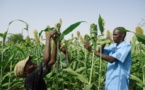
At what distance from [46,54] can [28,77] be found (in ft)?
1.00

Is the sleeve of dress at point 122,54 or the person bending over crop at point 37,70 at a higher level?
the sleeve of dress at point 122,54

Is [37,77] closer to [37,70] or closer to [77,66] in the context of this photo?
[37,70]

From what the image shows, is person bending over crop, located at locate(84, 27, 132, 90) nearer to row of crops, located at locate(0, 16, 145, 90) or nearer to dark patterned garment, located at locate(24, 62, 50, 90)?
row of crops, located at locate(0, 16, 145, 90)

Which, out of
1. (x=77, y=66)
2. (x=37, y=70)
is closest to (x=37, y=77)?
(x=37, y=70)

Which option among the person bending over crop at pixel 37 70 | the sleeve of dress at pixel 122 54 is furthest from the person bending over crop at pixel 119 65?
the person bending over crop at pixel 37 70

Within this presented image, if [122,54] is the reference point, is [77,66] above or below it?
below

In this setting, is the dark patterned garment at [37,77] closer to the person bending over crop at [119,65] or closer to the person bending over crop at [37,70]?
the person bending over crop at [37,70]

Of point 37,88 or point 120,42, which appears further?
point 120,42

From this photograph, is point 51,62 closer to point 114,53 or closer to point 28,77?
point 28,77

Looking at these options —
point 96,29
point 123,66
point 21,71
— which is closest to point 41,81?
point 21,71

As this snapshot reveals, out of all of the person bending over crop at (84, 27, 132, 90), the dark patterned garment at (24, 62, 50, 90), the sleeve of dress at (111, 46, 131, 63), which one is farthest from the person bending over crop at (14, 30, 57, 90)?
the sleeve of dress at (111, 46, 131, 63)

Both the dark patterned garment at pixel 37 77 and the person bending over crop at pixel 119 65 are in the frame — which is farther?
the person bending over crop at pixel 119 65

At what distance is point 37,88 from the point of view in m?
2.22

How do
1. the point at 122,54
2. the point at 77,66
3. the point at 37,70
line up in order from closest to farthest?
the point at 37,70
the point at 122,54
the point at 77,66
